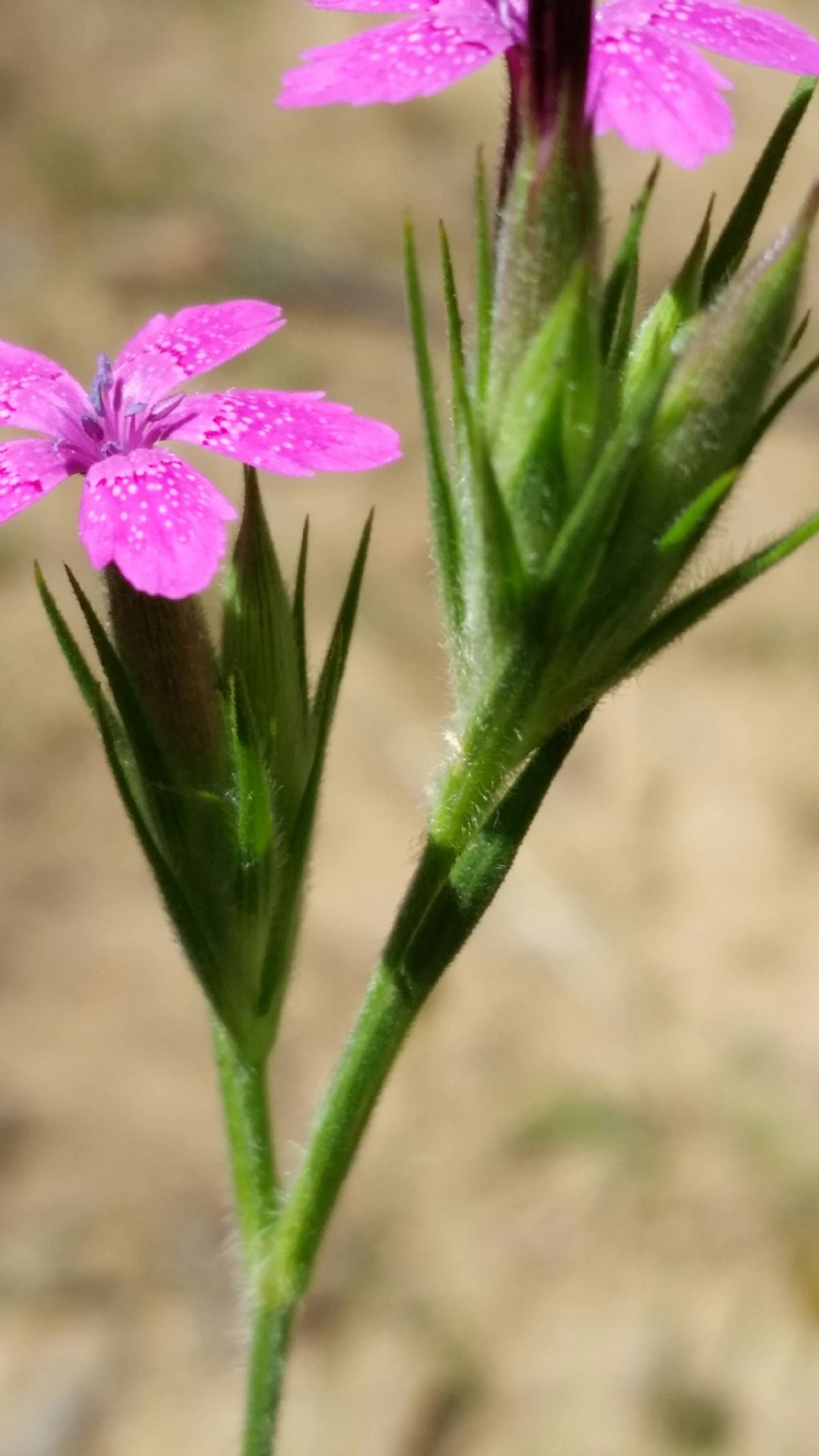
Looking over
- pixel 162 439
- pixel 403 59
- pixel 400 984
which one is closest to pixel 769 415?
pixel 403 59

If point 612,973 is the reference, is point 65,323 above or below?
above

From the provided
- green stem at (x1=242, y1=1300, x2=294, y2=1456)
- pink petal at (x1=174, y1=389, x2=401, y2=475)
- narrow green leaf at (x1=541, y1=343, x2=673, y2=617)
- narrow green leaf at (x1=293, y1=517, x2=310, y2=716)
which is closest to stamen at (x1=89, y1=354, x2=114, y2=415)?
pink petal at (x1=174, y1=389, x2=401, y2=475)

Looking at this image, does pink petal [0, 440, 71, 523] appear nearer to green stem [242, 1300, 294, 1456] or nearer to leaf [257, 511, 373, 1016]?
leaf [257, 511, 373, 1016]

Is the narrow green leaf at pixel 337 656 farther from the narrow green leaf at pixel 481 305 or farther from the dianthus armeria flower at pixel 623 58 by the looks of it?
the dianthus armeria flower at pixel 623 58

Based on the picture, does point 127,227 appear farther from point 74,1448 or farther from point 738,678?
point 74,1448

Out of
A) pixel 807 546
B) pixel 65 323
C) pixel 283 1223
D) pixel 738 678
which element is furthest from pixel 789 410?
pixel 283 1223

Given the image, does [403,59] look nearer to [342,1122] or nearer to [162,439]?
[162,439]
